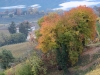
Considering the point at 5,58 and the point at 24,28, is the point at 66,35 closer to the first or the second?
the point at 5,58

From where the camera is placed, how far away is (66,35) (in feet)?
169

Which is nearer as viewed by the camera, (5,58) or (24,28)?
(5,58)

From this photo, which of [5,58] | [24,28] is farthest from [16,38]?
[5,58]

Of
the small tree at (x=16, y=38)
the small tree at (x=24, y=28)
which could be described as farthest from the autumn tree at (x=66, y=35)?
the small tree at (x=24, y=28)

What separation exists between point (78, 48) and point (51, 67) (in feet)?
21.4

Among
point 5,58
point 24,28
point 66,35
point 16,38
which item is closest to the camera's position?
point 66,35

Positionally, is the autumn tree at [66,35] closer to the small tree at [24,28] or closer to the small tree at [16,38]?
the small tree at [16,38]

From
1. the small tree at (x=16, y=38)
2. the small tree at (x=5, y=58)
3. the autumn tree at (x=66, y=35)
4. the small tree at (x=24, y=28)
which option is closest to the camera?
the autumn tree at (x=66, y=35)

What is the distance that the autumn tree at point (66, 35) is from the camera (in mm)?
51719

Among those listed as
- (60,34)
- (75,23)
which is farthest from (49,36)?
(75,23)

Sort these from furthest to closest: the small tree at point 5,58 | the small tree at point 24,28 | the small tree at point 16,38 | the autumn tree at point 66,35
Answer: the small tree at point 24,28 → the small tree at point 16,38 → the small tree at point 5,58 → the autumn tree at point 66,35

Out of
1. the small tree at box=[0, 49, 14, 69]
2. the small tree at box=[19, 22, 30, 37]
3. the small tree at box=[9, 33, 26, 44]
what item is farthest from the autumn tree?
the small tree at box=[19, 22, 30, 37]

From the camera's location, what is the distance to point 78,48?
5325cm

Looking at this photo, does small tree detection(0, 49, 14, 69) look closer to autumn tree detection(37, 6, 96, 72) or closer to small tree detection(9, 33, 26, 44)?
autumn tree detection(37, 6, 96, 72)
